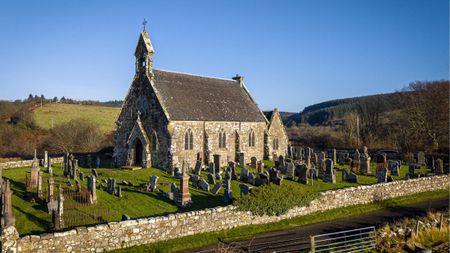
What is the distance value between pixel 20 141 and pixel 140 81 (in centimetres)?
3244

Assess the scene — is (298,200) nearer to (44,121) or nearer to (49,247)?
(49,247)

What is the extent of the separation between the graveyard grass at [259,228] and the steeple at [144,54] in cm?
1804

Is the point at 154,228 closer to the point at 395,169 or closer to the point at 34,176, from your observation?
the point at 34,176

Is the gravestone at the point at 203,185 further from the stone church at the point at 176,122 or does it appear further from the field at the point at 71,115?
the field at the point at 71,115

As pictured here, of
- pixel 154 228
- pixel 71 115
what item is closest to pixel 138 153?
pixel 154 228

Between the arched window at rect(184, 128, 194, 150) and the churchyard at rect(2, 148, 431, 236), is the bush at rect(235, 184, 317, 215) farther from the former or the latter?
the arched window at rect(184, 128, 194, 150)

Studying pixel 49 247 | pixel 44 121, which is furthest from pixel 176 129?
pixel 44 121

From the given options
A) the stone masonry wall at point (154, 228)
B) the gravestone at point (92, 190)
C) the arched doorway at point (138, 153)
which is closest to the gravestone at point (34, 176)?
the gravestone at point (92, 190)

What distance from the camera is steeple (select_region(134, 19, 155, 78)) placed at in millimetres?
30578

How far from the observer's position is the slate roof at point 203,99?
3065 centimetres

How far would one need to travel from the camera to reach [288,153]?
43.0 m

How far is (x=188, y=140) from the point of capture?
30.5 m

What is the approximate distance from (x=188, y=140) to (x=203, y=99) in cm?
510

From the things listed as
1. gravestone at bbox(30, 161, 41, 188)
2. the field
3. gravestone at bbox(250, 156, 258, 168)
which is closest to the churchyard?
gravestone at bbox(30, 161, 41, 188)
